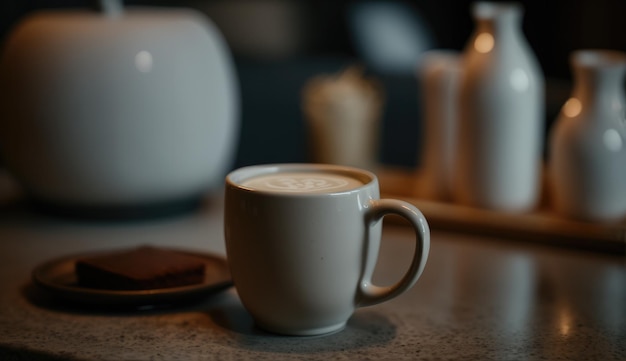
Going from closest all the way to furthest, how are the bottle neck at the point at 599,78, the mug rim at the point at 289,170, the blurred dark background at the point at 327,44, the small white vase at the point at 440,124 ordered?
the mug rim at the point at 289,170
the bottle neck at the point at 599,78
the small white vase at the point at 440,124
the blurred dark background at the point at 327,44

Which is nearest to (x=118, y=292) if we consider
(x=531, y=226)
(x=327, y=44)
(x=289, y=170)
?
(x=289, y=170)

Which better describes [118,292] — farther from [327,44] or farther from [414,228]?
[327,44]

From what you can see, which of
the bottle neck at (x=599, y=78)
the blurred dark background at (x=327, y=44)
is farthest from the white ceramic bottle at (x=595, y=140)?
the blurred dark background at (x=327, y=44)

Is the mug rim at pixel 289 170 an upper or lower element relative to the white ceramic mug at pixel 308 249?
upper

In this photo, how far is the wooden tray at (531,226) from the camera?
3.10 ft

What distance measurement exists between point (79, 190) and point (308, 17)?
2.65 m

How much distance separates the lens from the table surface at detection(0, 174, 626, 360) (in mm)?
657

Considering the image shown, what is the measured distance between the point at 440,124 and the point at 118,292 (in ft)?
1.70

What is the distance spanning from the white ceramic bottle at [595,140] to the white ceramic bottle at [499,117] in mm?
59

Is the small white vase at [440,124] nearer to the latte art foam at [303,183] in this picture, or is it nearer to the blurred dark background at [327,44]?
the latte art foam at [303,183]

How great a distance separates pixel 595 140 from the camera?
3.05ft

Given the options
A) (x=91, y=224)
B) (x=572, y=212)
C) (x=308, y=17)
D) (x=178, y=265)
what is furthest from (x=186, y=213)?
(x=308, y=17)

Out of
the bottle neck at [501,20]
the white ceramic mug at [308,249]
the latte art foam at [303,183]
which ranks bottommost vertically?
the white ceramic mug at [308,249]

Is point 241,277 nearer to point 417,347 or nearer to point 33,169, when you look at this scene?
point 417,347
